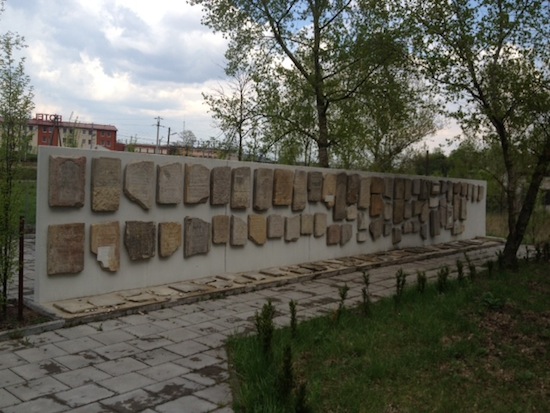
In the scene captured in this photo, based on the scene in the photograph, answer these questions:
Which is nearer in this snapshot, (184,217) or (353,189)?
(184,217)

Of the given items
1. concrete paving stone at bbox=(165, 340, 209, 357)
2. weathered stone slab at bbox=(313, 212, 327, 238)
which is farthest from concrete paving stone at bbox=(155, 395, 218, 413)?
weathered stone slab at bbox=(313, 212, 327, 238)

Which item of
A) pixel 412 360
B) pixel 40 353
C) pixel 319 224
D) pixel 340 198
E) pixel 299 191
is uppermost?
pixel 299 191

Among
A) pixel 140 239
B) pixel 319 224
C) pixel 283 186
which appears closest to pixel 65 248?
pixel 140 239

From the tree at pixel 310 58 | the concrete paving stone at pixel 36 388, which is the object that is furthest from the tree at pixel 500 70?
the concrete paving stone at pixel 36 388

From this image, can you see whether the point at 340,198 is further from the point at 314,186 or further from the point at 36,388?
the point at 36,388

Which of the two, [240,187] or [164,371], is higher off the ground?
[240,187]

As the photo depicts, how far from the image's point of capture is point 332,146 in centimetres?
1399

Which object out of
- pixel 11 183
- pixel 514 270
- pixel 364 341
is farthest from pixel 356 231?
pixel 11 183

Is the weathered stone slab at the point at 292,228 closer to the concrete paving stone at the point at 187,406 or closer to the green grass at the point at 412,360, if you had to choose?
the green grass at the point at 412,360

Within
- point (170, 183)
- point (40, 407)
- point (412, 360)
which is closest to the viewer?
point (40, 407)

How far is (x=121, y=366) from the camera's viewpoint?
4.46 meters

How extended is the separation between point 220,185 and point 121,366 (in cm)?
403

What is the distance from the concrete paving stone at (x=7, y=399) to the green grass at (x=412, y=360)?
1531 millimetres

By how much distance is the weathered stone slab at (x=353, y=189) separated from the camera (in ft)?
35.5
